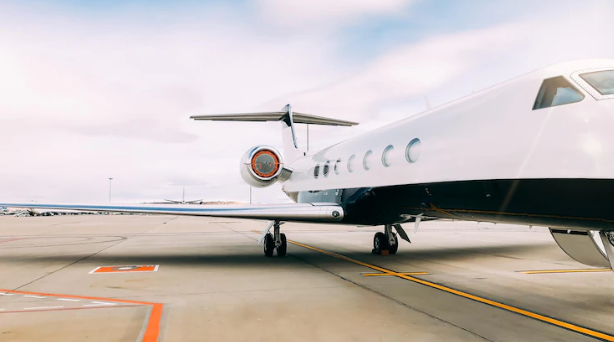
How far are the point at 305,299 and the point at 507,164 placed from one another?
10.6 ft

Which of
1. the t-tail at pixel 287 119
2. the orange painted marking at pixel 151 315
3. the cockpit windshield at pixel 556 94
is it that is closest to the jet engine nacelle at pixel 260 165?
the t-tail at pixel 287 119

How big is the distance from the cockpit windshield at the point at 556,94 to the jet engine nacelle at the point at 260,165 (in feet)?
27.0

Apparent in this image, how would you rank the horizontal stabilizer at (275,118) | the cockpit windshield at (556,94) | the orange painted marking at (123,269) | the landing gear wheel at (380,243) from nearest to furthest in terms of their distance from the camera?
the cockpit windshield at (556,94)
the orange painted marking at (123,269)
the landing gear wheel at (380,243)
the horizontal stabilizer at (275,118)

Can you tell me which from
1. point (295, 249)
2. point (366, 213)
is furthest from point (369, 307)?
point (295, 249)

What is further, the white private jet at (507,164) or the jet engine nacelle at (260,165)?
the jet engine nacelle at (260,165)

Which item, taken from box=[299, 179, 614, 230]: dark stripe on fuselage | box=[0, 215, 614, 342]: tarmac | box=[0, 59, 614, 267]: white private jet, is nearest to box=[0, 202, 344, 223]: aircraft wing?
box=[0, 59, 614, 267]: white private jet

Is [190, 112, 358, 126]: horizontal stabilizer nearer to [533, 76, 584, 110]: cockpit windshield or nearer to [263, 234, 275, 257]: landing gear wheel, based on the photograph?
[263, 234, 275, 257]: landing gear wheel

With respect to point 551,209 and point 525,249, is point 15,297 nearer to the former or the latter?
point 551,209

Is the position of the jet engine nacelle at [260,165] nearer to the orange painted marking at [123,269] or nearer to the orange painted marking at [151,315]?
the orange painted marking at [123,269]

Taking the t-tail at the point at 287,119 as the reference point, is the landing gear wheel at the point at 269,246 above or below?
below

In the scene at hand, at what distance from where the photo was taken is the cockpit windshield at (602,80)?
452 centimetres

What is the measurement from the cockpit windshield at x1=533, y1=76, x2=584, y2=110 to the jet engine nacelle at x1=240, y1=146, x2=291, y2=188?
822cm

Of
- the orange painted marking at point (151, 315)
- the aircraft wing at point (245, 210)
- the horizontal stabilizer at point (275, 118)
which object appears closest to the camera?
the orange painted marking at point (151, 315)

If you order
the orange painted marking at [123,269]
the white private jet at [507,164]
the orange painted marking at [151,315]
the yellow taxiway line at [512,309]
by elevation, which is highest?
the white private jet at [507,164]
